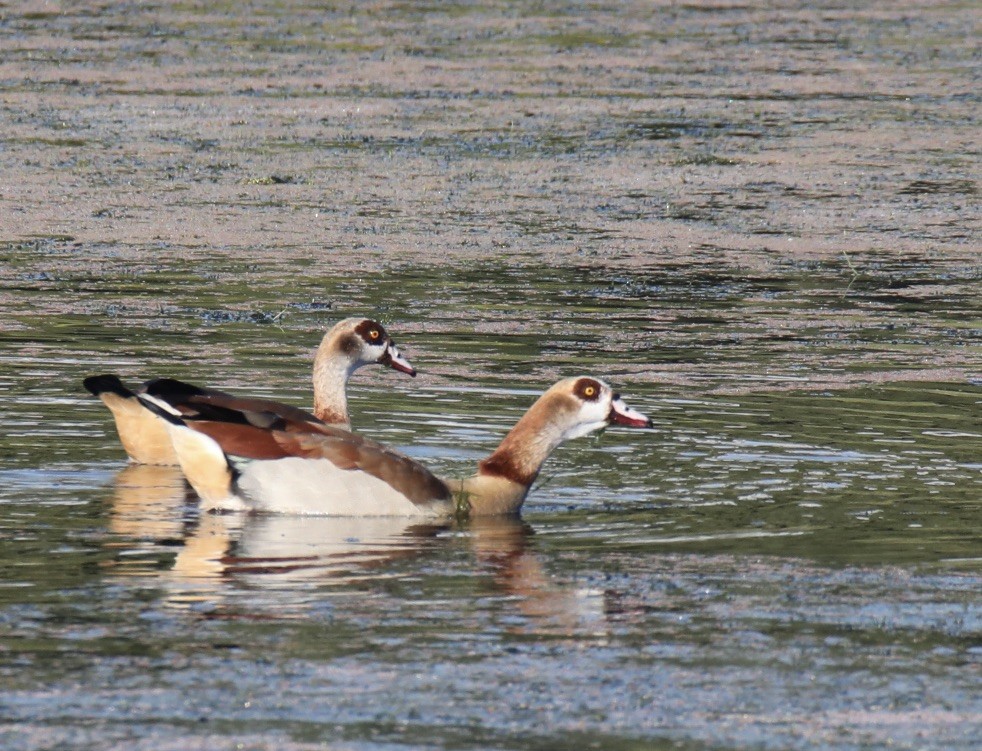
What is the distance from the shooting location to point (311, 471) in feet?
31.8

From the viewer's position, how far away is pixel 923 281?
15656mm

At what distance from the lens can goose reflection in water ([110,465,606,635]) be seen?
752cm

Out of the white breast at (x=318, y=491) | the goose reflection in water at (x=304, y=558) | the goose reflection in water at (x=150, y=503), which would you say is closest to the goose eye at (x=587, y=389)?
the goose reflection in water at (x=304, y=558)

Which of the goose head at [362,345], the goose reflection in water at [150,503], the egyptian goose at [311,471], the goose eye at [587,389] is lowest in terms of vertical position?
the goose reflection in water at [150,503]

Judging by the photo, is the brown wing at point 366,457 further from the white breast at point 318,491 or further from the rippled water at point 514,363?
the rippled water at point 514,363

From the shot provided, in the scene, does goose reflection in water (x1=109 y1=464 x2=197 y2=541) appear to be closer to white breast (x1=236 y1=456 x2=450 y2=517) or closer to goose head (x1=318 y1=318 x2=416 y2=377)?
white breast (x1=236 y1=456 x2=450 y2=517)

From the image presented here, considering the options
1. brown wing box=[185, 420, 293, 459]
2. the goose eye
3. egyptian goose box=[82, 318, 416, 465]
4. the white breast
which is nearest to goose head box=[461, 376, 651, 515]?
the goose eye

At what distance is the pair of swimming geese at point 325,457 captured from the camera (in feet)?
31.6

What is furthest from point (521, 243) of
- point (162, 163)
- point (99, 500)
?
point (99, 500)

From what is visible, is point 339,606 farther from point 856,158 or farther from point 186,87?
point 186,87

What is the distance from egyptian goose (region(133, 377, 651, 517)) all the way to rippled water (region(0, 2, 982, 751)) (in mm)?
181

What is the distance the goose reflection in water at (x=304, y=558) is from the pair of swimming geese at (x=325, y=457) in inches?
3.7

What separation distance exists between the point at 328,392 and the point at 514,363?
5.91ft

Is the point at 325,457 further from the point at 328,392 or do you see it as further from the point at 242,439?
the point at 328,392
